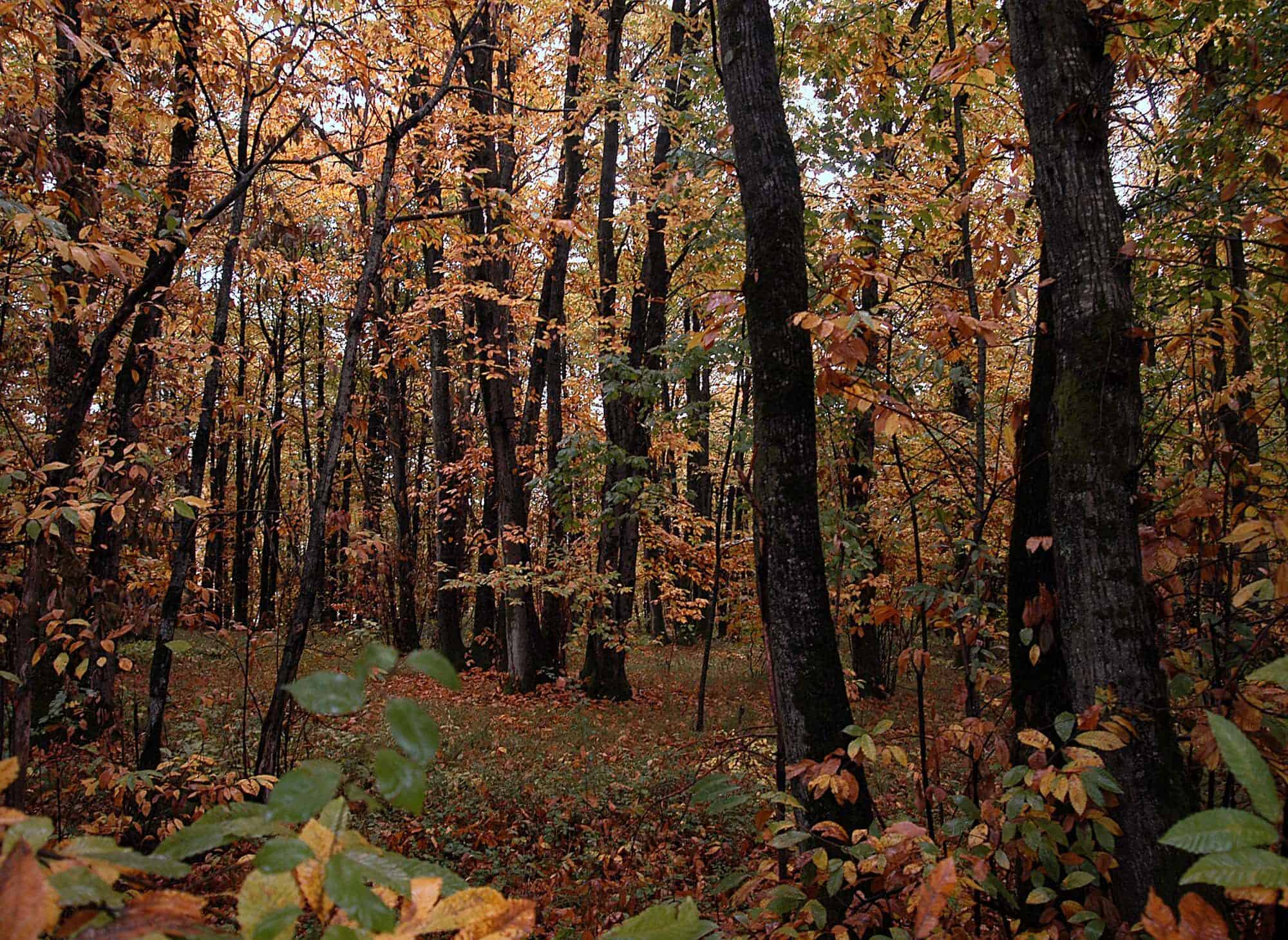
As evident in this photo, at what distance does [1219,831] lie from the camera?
1.01 m

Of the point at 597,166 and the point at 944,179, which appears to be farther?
the point at 597,166

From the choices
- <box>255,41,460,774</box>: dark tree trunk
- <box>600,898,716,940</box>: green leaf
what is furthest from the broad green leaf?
<box>255,41,460,774</box>: dark tree trunk

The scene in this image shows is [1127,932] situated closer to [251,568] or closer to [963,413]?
[963,413]

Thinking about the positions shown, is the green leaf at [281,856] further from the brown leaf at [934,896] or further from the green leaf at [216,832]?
the brown leaf at [934,896]

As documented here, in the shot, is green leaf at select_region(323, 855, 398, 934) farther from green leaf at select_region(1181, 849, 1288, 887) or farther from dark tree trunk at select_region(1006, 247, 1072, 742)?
dark tree trunk at select_region(1006, 247, 1072, 742)

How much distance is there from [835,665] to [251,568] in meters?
31.0

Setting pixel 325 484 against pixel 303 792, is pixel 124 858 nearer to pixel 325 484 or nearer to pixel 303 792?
pixel 303 792

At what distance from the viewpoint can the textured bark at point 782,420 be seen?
329 centimetres

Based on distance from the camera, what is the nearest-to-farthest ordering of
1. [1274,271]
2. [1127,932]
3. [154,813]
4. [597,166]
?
1. [1127,932]
2. [1274,271]
3. [154,813]
4. [597,166]

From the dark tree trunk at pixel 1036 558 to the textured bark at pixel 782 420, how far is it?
3.01ft

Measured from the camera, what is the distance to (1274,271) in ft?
9.50

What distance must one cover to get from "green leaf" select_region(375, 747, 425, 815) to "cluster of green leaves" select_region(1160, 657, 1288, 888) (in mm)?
1007

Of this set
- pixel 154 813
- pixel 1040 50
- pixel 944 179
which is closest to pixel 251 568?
pixel 154 813

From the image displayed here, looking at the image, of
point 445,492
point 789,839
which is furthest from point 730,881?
point 445,492
